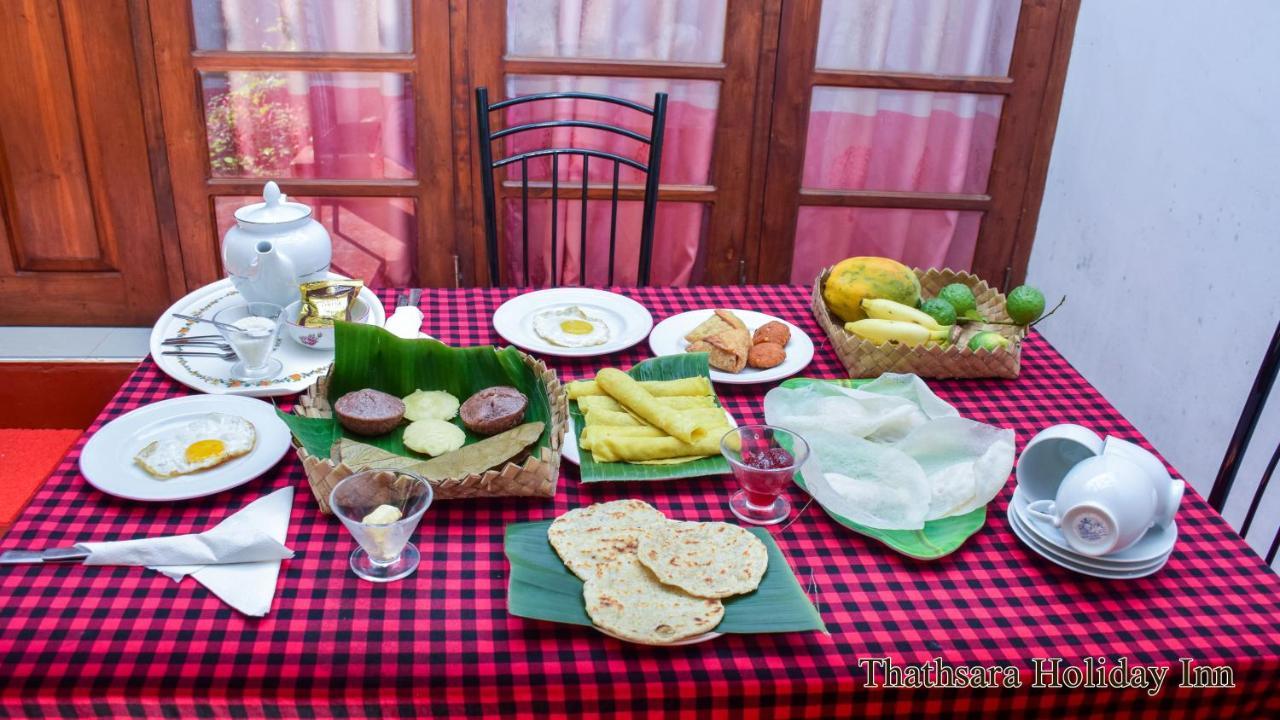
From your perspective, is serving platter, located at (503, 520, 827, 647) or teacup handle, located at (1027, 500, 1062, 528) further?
teacup handle, located at (1027, 500, 1062, 528)

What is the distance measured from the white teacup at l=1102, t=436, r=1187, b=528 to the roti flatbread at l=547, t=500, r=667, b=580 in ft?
1.80

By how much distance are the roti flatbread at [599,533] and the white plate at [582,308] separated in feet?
1.46

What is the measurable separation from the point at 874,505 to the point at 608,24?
1.87 meters

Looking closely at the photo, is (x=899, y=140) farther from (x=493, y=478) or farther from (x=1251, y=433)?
(x=493, y=478)

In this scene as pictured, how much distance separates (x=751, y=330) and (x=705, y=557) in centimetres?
68

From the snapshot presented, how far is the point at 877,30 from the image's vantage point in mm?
2682

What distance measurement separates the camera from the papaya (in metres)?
1.64

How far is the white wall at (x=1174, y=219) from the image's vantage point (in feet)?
7.25

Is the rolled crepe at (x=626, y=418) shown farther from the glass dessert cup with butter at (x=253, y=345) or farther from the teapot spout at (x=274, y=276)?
the teapot spout at (x=274, y=276)

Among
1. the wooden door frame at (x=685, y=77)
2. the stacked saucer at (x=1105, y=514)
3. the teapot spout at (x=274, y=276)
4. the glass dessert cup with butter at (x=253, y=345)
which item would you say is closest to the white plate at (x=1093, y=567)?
the stacked saucer at (x=1105, y=514)

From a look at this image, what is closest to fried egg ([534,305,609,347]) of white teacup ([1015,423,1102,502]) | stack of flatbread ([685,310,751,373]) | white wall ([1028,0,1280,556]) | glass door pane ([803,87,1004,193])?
stack of flatbread ([685,310,751,373])

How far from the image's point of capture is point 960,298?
1.63 metres

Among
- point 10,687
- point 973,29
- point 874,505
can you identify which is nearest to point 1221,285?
point 973,29

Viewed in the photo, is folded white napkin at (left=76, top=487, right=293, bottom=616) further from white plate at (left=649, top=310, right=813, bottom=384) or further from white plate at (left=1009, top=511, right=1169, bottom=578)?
white plate at (left=1009, top=511, right=1169, bottom=578)
